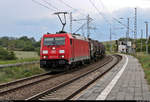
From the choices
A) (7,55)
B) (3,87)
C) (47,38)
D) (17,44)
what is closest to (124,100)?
(3,87)

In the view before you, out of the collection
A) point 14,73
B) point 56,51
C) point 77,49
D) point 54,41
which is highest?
point 54,41

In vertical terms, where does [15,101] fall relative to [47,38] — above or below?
below

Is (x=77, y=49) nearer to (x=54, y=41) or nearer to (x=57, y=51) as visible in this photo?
(x=54, y=41)

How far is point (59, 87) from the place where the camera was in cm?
1149

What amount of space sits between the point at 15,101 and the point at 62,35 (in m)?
11.3

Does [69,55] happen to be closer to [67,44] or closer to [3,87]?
[67,44]

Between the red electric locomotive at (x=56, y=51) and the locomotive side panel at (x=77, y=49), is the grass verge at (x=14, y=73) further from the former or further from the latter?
the locomotive side panel at (x=77, y=49)

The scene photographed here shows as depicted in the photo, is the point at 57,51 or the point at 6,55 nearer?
the point at 57,51

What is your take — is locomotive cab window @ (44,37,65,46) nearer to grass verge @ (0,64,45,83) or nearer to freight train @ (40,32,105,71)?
freight train @ (40,32,105,71)

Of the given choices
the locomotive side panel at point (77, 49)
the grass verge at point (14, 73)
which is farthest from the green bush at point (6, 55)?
the grass verge at point (14, 73)

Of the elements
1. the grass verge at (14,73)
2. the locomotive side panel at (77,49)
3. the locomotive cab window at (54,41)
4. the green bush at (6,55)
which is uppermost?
the locomotive cab window at (54,41)

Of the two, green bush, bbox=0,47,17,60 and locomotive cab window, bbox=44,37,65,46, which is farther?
green bush, bbox=0,47,17,60

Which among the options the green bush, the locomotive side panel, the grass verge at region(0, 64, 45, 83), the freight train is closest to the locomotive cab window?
the freight train

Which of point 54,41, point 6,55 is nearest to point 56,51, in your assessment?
point 54,41
